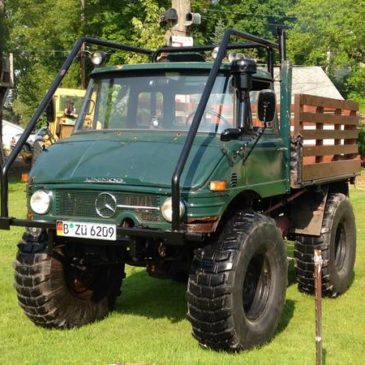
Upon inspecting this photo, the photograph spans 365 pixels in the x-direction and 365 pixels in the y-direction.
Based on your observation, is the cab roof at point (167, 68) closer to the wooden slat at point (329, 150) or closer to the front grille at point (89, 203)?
the wooden slat at point (329, 150)

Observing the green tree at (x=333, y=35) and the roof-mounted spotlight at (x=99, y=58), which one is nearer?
the roof-mounted spotlight at (x=99, y=58)

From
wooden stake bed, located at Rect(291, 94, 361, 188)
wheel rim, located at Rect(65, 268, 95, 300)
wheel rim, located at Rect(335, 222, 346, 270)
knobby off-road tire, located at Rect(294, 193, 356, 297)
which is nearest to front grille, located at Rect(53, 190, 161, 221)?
wheel rim, located at Rect(65, 268, 95, 300)

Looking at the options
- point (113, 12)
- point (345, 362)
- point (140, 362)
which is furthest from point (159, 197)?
point (113, 12)

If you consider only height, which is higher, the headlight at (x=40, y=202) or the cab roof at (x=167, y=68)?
the cab roof at (x=167, y=68)

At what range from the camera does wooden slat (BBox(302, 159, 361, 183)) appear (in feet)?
23.0

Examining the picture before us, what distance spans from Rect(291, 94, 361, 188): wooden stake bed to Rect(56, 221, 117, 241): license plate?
2.22 meters

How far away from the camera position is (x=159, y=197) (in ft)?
17.3

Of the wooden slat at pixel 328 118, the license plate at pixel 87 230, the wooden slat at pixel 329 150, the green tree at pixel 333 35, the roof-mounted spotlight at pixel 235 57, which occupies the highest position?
the green tree at pixel 333 35

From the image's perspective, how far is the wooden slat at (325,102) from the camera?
7039 millimetres

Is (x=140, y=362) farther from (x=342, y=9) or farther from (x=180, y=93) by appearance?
(x=342, y=9)

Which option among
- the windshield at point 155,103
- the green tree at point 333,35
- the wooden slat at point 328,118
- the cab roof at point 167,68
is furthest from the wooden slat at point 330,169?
the green tree at point 333,35

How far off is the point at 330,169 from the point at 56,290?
10.7ft

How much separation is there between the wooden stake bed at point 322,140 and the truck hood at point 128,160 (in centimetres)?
138

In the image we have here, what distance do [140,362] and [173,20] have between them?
7.75m
